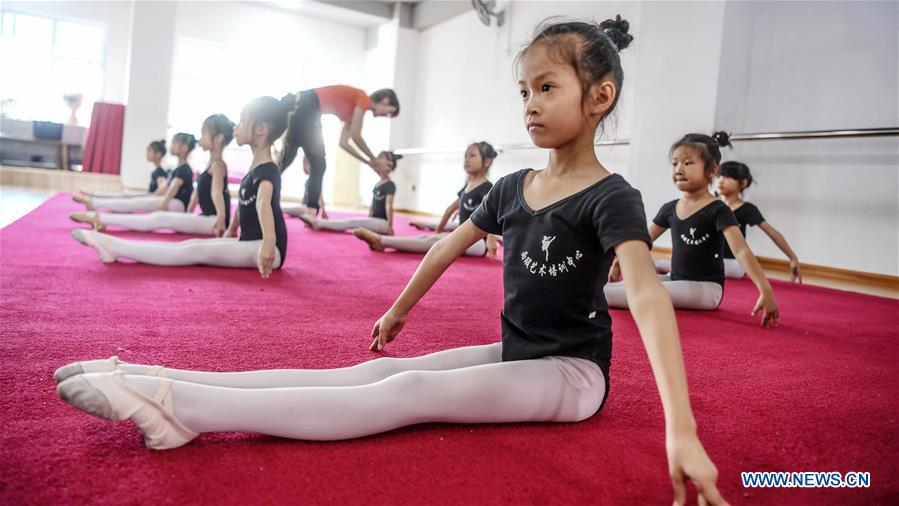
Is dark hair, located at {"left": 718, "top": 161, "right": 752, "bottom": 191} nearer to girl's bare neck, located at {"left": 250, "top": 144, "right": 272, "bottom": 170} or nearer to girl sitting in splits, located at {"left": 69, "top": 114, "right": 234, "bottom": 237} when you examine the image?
girl's bare neck, located at {"left": 250, "top": 144, "right": 272, "bottom": 170}

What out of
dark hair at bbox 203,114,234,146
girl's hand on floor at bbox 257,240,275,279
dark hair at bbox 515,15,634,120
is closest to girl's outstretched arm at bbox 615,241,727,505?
dark hair at bbox 515,15,634,120

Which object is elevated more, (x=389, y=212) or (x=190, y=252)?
(x=389, y=212)

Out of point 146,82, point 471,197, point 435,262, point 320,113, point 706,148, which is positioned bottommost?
point 435,262

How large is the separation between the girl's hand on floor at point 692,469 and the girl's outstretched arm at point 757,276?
127 centimetres

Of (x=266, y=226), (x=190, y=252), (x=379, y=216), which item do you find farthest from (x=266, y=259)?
(x=379, y=216)

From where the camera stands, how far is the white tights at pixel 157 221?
3.30m

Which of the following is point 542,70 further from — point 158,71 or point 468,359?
point 158,71

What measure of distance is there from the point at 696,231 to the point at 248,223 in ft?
5.13

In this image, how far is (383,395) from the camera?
2.71ft

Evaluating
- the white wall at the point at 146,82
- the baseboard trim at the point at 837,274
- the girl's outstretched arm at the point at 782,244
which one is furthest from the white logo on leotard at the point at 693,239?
the white wall at the point at 146,82

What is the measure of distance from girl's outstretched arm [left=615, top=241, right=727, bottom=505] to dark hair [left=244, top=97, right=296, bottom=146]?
5.98 feet

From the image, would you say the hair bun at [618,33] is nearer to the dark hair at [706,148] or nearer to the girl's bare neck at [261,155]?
the dark hair at [706,148]

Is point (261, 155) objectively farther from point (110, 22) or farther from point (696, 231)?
point (110, 22)

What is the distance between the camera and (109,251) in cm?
229
